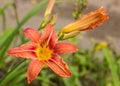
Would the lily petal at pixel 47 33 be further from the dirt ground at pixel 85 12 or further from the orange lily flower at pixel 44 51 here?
the dirt ground at pixel 85 12

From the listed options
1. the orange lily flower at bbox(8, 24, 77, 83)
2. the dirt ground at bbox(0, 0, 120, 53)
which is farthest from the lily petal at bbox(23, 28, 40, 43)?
the dirt ground at bbox(0, 0, 120, 53)

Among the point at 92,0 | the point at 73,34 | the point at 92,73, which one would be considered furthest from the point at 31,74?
the point at 92,0

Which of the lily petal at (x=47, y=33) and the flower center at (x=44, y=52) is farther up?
the lily petal at (x=47, y=33)

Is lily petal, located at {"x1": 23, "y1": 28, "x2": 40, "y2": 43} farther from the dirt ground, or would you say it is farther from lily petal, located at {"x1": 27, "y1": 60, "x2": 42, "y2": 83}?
the dirt ground

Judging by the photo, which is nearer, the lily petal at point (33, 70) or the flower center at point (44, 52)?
the lily petal at point (33, 70)

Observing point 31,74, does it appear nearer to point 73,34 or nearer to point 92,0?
point 73,34

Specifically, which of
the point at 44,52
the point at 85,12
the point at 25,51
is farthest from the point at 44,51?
the point at 85,12

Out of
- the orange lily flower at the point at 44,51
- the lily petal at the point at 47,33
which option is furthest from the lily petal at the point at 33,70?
the lily petal at the point at 47,33

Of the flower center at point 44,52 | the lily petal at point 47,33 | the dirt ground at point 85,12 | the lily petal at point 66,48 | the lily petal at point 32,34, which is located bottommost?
the dirt ground at point 85,12
